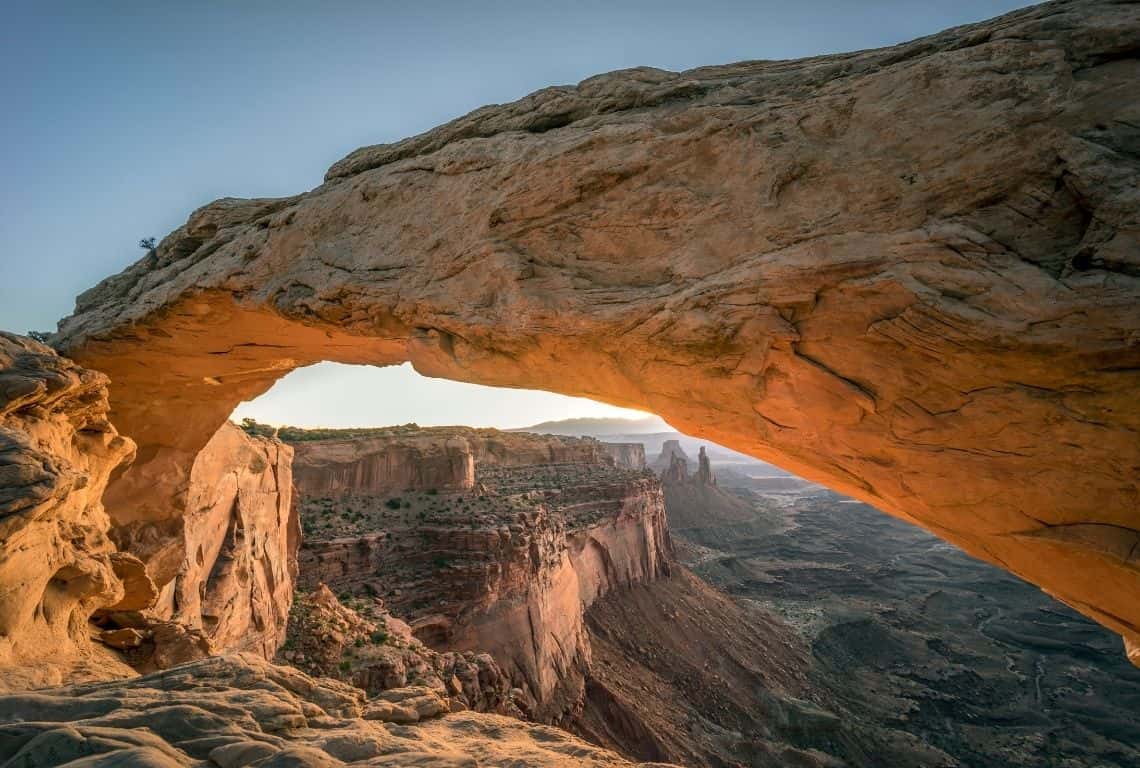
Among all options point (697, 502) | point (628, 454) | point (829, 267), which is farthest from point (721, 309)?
point (628, 454)

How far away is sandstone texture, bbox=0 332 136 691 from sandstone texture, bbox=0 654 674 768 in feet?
3.88

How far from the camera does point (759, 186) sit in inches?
224

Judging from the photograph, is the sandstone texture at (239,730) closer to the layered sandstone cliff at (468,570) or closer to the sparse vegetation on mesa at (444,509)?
the layered sandstone cliff at (468,570)

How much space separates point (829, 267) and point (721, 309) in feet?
3.55

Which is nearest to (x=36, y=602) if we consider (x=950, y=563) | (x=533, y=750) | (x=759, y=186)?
(x=533, y=750)

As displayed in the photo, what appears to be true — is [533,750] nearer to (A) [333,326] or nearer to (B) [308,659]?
(A) [333,326]

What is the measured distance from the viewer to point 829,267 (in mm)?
5082

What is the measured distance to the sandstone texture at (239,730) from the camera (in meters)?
3.25

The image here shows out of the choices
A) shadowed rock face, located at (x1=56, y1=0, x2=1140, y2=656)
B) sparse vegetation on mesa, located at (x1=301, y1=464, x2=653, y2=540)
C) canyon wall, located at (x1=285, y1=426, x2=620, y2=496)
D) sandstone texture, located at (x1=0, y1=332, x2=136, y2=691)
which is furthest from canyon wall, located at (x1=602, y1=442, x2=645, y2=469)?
sandstone texture, located at (x1=0, y1=332, x2=136, y2=691)

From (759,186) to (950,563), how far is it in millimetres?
73792

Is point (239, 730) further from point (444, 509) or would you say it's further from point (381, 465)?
point (381, 465)

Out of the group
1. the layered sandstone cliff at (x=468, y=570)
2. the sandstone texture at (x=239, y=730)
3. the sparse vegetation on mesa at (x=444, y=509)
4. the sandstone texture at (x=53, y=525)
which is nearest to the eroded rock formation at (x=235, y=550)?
the sandstone texture at (x=53, y=525)

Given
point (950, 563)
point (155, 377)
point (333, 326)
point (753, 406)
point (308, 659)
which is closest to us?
point (753, 406)

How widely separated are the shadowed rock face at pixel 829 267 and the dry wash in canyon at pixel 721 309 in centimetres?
3
